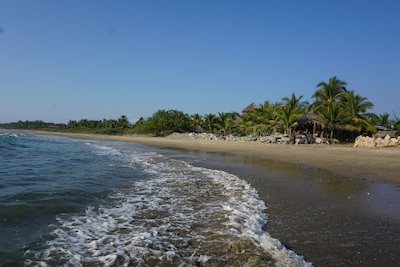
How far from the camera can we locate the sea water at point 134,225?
385cm

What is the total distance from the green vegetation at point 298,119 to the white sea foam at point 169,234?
24252 mm

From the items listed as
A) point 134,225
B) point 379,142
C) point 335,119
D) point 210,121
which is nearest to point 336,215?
point 134,225

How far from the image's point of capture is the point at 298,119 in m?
30.5

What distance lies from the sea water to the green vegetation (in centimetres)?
2318

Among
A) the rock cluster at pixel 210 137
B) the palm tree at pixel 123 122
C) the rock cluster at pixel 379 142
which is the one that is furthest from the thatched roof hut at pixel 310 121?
the palm tree at pixel 123 122

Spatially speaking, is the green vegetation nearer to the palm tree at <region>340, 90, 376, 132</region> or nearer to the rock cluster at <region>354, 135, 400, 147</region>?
the palm tree at <region>340, 90, 376, 132</region>

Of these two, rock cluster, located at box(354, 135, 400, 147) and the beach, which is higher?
rock cluster, located at box(354, 135, 400, 147)

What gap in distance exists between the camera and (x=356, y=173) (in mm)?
10789

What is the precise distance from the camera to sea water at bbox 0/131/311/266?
385 centimetres

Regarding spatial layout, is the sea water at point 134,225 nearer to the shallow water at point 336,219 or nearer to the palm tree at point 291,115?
the shallow water at point 336,219

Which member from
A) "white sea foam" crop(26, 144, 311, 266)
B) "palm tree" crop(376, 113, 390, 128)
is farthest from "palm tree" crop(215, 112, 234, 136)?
"white sea foam" crop(26, 144, 311, 266)

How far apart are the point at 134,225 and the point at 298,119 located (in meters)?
27.6

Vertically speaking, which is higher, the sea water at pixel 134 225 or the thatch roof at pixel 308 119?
the thatch roof at pixel 308 119

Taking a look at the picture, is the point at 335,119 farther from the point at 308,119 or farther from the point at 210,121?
the point at 210,121
